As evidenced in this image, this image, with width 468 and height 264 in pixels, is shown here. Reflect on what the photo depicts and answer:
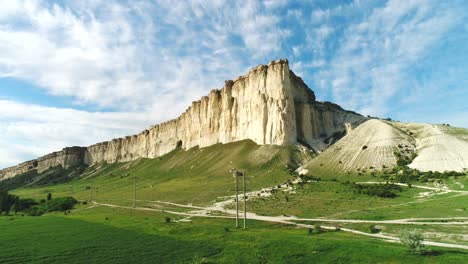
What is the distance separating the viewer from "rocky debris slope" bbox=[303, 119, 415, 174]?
99875 millimetres

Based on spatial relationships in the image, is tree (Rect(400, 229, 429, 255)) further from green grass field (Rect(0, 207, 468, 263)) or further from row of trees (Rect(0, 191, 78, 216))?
row of trees (Rect(0, 191, 78, 216))

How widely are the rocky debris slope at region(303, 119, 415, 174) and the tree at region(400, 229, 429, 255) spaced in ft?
229

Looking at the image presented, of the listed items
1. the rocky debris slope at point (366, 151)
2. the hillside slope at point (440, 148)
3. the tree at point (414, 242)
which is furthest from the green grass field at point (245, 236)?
the hillside slope at point (440, 148)

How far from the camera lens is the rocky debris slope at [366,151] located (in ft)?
328

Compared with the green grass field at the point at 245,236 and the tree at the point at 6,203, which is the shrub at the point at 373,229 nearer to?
the green grass field at the point at 245,236

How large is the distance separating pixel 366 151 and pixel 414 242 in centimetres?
8211

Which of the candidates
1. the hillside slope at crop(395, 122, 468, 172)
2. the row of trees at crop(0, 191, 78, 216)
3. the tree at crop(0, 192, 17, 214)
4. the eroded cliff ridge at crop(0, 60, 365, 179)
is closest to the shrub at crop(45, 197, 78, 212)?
the row of trees at crop(0, 191, 78, 216)

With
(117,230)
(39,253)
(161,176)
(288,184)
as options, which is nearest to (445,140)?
(288,184)

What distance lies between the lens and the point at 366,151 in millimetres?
106312

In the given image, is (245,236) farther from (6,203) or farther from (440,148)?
(6,203)

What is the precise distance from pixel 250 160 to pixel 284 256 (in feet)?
324

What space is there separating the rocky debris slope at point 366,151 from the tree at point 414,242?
69759mm

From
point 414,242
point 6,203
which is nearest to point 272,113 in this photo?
point 6,203

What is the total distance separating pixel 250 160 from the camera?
422 feet
